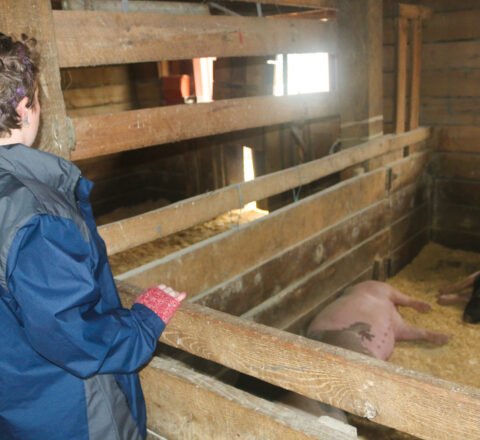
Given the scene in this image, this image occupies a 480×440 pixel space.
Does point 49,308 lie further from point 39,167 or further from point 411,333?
point 411,333

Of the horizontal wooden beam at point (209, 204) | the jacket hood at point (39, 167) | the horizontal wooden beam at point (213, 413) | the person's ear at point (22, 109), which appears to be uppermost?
the person's ear at point (22, 109)

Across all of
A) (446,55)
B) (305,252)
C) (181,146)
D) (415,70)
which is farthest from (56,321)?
(181,146)

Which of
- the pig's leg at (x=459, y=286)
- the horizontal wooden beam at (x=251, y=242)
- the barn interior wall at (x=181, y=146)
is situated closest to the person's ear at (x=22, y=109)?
the horizontal wooden beam at (x=251, y=242)

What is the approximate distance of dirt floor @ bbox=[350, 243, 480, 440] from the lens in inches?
123

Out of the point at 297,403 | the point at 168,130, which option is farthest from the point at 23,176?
the point at 297,403

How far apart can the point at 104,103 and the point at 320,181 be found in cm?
370

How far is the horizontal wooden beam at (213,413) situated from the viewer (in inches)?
53.2

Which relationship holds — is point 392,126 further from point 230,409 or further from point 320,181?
point 230,409

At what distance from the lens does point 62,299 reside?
3.40 feet

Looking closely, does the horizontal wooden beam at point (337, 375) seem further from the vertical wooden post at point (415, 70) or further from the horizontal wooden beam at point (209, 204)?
the vertical wooden post at point (415, 70)

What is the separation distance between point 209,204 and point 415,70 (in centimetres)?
328

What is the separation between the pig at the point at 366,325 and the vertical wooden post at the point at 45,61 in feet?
6.65

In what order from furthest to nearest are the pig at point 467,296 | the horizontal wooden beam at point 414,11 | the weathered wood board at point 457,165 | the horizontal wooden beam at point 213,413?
the weathered wood board at point 457,165, the horizontal wooden beam at point 414,11, the pig at point 467,296, the horizontal wooden beam at point 213,413

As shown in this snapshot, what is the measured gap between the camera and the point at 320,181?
529 cm
